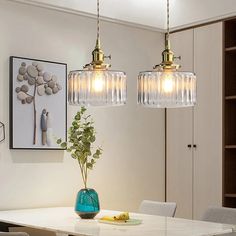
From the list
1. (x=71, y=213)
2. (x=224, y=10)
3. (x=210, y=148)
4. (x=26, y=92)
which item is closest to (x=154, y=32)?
(x=224, y=10)

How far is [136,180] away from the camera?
17.0 feet

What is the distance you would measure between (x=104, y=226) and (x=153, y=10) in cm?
261

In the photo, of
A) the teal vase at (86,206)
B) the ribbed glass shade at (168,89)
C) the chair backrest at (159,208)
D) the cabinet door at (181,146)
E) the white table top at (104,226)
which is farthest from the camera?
the cabinet door at (181,146)

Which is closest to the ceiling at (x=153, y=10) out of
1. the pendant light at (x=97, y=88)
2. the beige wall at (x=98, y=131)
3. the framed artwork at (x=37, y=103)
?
the beige wall at (x=98, y=131)

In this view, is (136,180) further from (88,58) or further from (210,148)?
(88,58)

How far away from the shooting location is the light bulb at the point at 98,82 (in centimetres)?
327

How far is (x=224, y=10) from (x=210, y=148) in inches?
49.2

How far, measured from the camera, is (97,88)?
327 centimetres

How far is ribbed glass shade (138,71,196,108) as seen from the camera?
3232 mm

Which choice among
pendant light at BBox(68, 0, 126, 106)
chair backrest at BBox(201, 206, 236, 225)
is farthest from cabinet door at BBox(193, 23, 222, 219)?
pendant light at BBox(68, 0, 126, 106)

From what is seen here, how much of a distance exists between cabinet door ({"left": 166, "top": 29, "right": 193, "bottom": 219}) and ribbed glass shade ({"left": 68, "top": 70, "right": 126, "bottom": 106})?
202cm

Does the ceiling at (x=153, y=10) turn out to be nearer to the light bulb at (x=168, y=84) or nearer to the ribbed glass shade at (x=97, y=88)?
the ribbed glass shade at (x=97, y=88)

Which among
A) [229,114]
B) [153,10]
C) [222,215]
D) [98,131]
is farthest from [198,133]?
[222,215]

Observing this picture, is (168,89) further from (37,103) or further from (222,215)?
(37,103)
